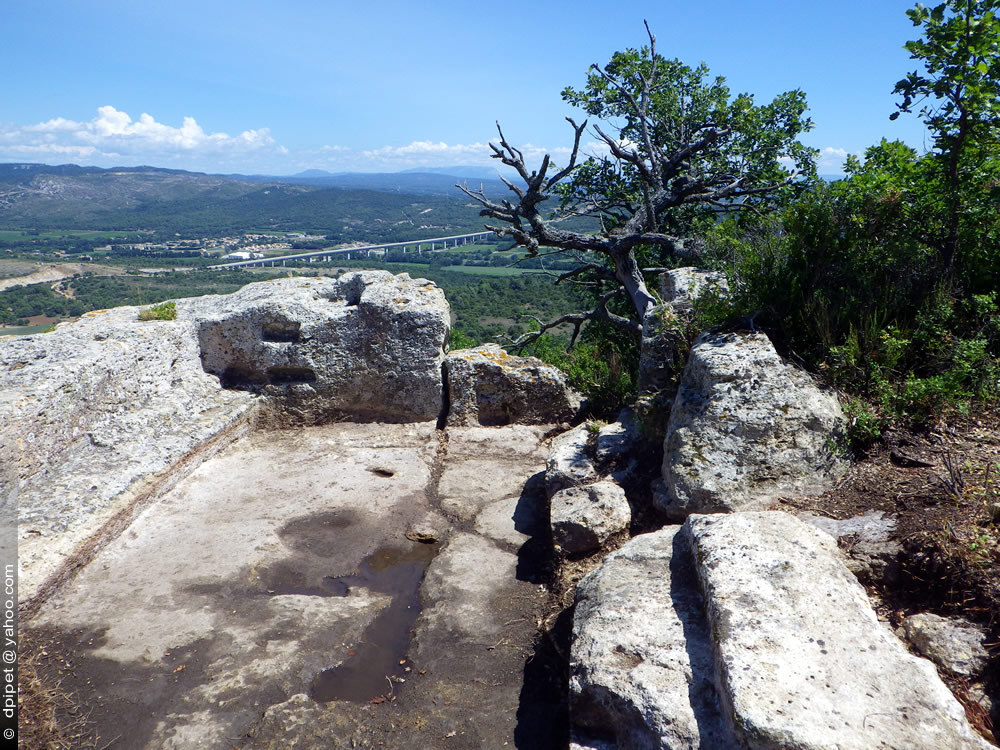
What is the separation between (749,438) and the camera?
4281 mm

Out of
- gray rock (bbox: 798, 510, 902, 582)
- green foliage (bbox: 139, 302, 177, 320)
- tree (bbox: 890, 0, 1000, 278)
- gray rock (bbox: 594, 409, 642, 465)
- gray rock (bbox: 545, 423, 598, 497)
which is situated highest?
tree (bbox: 890, 0, 1000, 278)

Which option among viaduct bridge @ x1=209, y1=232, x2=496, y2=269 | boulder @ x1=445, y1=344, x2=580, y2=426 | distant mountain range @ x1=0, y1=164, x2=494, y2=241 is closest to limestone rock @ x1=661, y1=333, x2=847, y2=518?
boulder @ x1=445, y1=344, x2=580, y2=426

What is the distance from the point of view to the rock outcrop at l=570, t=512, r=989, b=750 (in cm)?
224

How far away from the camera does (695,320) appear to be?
5477mm

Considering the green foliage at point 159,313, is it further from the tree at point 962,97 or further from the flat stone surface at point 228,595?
the tree at point 962,97

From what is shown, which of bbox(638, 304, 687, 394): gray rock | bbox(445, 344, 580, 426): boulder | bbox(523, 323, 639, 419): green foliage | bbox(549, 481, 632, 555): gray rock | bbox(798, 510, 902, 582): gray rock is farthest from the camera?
bbox(445, 344, 580, 426): boulder

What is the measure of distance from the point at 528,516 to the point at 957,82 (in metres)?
4.68

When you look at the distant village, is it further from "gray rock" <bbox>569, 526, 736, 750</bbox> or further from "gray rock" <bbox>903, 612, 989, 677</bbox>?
"gray rock" <bbox>903, 612, 989, 677</bbox>

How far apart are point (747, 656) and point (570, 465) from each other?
2.90m

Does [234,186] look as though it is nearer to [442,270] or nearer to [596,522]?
[442,270]

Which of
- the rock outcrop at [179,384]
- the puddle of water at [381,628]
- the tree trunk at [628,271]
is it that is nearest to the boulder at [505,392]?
the rock outcrop at [179,384]

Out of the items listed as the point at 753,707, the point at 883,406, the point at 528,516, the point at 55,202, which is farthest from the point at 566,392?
the point at 55,202

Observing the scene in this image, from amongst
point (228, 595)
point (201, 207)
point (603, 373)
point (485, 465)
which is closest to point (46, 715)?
point (228, 595)

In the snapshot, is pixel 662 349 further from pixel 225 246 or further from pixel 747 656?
pixel 225 246
